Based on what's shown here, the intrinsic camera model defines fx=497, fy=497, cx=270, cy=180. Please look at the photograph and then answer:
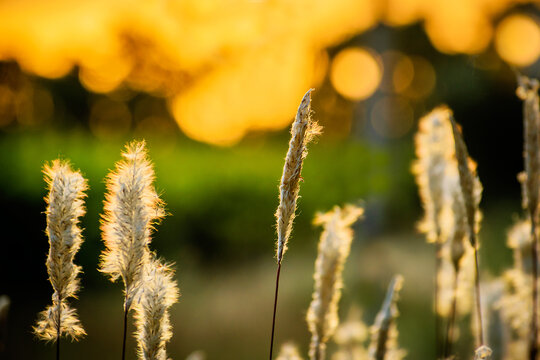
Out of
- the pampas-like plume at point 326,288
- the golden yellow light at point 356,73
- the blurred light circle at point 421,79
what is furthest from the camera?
the blurred light circle at point 421,79

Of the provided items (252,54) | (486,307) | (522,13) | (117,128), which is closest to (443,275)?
(486,307)

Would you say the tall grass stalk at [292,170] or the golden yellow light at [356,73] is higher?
the golden yellow light at [356,73]

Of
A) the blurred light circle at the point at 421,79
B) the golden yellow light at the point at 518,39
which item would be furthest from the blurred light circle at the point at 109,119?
the blurred light circle at the point at 421,79

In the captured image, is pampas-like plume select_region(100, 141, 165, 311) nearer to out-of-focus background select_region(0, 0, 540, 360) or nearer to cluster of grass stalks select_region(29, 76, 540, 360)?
cluster of grass stalks select_region(29, 76, 540, 360)

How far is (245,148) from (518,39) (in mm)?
3785

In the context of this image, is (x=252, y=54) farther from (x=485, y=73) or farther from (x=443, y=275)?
(x=485, y=73)

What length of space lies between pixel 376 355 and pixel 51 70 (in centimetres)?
452

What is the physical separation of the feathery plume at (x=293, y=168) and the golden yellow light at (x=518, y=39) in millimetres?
5222

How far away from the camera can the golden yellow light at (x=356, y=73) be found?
619 cm

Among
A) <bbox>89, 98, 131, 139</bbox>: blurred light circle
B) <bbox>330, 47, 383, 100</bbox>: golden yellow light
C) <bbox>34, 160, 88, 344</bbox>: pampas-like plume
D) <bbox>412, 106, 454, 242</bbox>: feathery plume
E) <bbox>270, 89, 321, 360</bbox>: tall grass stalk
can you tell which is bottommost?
<bbox>34, 160, 88, 344</bbox>: pampas-like plume

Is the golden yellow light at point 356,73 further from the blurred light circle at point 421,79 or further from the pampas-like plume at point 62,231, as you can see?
the pampas-like plume at point 62,231

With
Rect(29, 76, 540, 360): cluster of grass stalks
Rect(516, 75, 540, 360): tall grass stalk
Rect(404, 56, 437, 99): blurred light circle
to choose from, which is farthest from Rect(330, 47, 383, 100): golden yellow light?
Rect(516, 75, 540, 360): tall grass stalk

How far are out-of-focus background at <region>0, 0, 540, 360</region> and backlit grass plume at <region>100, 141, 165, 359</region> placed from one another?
250 cm

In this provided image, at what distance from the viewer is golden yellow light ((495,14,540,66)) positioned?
5.50 m
